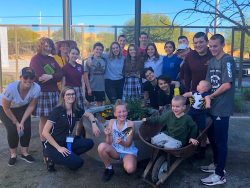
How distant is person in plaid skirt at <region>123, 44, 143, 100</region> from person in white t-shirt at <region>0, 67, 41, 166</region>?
1710 mm

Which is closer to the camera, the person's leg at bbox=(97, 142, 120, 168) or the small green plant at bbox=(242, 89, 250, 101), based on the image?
the person's leg at bbox=(97, 142, 120, 168)

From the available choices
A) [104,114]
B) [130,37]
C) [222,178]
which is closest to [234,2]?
[222,178]

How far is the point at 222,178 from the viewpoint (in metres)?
4.31

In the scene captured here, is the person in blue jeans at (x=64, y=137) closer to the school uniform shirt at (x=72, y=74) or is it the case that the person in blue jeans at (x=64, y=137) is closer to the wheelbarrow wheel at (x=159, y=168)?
the school uniform shirt at (x=72, y=74)

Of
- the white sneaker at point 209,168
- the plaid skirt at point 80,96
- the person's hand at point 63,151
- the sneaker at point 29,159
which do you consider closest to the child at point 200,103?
the white sneaker at point 209,168

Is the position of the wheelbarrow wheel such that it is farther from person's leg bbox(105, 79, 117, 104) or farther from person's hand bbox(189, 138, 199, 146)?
person's leg bbox(105, 79, 117, 104)

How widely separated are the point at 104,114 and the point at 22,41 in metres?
6.85

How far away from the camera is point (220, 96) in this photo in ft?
13.5

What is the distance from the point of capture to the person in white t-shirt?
4.64m

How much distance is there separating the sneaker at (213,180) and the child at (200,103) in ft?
2.02

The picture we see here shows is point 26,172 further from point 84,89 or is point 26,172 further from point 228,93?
point 228,93

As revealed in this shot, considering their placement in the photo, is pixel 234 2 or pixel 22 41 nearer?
pixel 234 2

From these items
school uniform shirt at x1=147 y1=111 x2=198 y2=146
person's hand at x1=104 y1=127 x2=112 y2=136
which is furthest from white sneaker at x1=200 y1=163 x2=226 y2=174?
person's hand at x1=104 y1=127 x2=112 y2=136

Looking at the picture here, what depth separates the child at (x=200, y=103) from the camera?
13.9 feet
